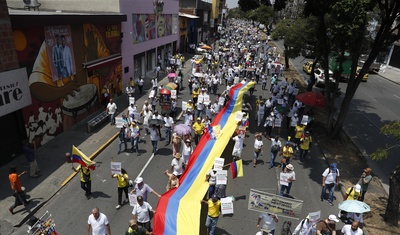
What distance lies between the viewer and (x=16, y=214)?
10.1m

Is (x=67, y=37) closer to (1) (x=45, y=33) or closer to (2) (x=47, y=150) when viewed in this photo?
(1) (x=45, y=33)

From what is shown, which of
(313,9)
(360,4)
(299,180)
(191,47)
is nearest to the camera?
(360,4)

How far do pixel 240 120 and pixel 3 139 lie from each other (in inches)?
419

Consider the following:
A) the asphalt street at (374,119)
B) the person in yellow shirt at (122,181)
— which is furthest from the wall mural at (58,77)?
the asphalt street at (374,119)

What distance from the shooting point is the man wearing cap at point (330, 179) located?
37.0ft

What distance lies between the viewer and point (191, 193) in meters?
9.58

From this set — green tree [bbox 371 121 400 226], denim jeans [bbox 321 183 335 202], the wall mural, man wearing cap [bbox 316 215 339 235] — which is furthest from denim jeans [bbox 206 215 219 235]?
the wall mural

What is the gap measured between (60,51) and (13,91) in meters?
4.23

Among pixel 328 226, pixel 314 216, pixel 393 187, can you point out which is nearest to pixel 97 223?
pixel 314 216

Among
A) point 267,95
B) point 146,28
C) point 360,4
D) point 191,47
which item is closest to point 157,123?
point 360,4

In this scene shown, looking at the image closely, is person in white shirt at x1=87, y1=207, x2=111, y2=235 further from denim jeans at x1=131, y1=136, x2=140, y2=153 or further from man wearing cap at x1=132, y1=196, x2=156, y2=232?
denim jeans at x1=131, y1=136, x2=140, y2=153

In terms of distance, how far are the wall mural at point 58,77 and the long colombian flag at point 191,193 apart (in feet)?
26.1

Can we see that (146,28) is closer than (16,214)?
No

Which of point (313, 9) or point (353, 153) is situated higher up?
point (313, 9)
